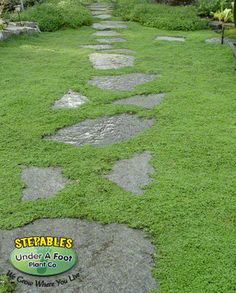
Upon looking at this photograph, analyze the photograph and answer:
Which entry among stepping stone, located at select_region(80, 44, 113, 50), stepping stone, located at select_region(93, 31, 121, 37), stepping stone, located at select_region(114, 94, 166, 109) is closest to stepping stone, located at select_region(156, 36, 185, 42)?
stepping stone, located at select_region(93, 31, 121, 37)

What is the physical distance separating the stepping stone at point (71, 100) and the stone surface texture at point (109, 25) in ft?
15.9

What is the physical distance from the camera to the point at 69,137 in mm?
3801

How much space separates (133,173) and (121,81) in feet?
7.88

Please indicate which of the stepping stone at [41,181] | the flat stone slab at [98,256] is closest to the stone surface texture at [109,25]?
the stepping stone at [41,181]

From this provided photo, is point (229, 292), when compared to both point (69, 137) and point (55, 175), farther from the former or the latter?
point (69, 137)

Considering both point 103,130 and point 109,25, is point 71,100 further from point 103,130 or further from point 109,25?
point 109,25

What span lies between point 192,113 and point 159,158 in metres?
1.08

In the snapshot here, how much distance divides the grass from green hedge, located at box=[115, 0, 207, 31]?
348cm

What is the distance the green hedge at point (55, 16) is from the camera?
9.05 meters

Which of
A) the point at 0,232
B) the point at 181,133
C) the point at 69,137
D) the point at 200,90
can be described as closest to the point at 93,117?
the point at 69,137

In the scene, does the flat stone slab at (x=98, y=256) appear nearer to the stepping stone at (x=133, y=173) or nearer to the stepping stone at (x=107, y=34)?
the stepping stone at (x=133, y=173)

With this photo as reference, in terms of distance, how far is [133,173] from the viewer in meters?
3.18

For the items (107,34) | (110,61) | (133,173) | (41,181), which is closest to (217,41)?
(107,34)

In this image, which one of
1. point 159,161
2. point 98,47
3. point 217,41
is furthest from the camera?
point 217,41
